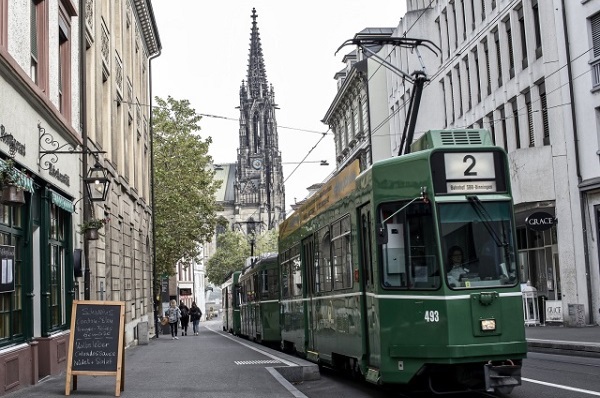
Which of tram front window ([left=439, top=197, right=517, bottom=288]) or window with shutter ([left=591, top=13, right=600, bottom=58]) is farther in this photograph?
window with shutter ([left=591, top=13, right=600, bottom=58])

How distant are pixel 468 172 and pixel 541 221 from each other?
19146 mm

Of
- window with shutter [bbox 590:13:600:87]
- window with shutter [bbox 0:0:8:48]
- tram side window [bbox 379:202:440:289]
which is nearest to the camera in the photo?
tram side window [bbox 379:202:440:289]

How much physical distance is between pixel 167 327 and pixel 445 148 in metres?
41.7

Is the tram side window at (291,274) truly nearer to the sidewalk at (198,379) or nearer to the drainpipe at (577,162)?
the sidewalk at (198,379)

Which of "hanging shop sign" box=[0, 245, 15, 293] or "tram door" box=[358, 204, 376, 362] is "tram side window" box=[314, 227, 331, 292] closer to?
"tram door" box=[358, 204, 376, 362]

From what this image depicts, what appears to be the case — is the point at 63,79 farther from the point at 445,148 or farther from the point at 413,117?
the point at 445,148

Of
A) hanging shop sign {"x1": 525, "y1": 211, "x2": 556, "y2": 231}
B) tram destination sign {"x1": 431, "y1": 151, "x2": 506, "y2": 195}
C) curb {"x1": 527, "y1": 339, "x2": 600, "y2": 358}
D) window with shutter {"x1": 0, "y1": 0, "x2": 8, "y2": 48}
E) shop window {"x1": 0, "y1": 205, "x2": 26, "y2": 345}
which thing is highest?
window with shutter {"x1": 0, "y1": 0, "x2": 8, "y2": 48}

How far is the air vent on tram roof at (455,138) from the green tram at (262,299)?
13118mm

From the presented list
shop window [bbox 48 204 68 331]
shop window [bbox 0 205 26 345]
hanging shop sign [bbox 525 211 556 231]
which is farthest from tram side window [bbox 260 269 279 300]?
shop window [bbox 0 205 26 345]

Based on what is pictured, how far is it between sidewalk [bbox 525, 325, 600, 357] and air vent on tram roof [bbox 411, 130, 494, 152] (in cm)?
906

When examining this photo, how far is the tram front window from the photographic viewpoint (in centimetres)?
1125

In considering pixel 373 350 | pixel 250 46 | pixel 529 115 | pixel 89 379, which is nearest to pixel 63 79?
pixel 89 379

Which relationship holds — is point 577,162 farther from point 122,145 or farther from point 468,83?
point 122,145

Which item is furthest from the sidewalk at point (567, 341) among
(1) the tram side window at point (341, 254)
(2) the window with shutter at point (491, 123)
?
(2) the window with shutter at point (491, 123)
